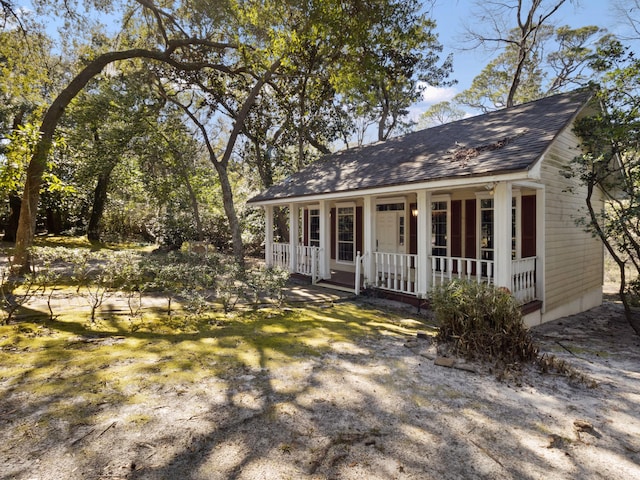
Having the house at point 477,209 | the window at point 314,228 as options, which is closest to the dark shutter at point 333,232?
the window at point 314,228

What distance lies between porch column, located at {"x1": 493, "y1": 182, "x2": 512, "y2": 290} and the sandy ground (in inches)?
90.6

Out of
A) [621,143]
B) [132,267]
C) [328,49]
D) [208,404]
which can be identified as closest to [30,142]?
[132,267]

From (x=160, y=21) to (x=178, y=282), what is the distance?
8656 millimetres

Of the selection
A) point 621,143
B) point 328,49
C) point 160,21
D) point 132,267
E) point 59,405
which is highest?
point 160,21

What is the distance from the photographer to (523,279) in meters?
7.28

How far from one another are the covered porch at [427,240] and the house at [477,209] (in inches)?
1.1

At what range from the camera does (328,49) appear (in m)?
12.3

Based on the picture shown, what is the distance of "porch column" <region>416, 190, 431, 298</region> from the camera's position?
7664 mm

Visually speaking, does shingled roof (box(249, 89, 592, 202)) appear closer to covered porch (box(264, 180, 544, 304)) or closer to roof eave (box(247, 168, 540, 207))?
roof eave (box(247, 168, 540, 207))

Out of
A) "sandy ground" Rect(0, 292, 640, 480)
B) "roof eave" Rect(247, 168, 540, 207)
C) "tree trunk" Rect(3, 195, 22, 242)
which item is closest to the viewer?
"sandy ground" Rect(0, 292, 640, 480)

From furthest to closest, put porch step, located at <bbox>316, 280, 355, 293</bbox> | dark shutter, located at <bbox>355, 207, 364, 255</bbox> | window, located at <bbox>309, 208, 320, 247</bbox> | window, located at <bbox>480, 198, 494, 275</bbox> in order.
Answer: window, located at <bbox>309, 208, 320, 247</bbox> → dark shutter, located at <bbox>355, 207, 364, 255</bbox> → porch step, located at <bbox>316, 280, 355, 293</bbox> → window, located at <bbox>480, 198, 494, 275</bbox>

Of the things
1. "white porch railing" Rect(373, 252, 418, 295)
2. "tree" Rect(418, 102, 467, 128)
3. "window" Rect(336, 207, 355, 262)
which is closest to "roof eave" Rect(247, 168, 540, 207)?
"white porch railing" Rect(373, 252, 418, 295)

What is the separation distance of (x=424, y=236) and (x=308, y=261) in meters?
4.50

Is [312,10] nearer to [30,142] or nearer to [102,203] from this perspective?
[30,142]
